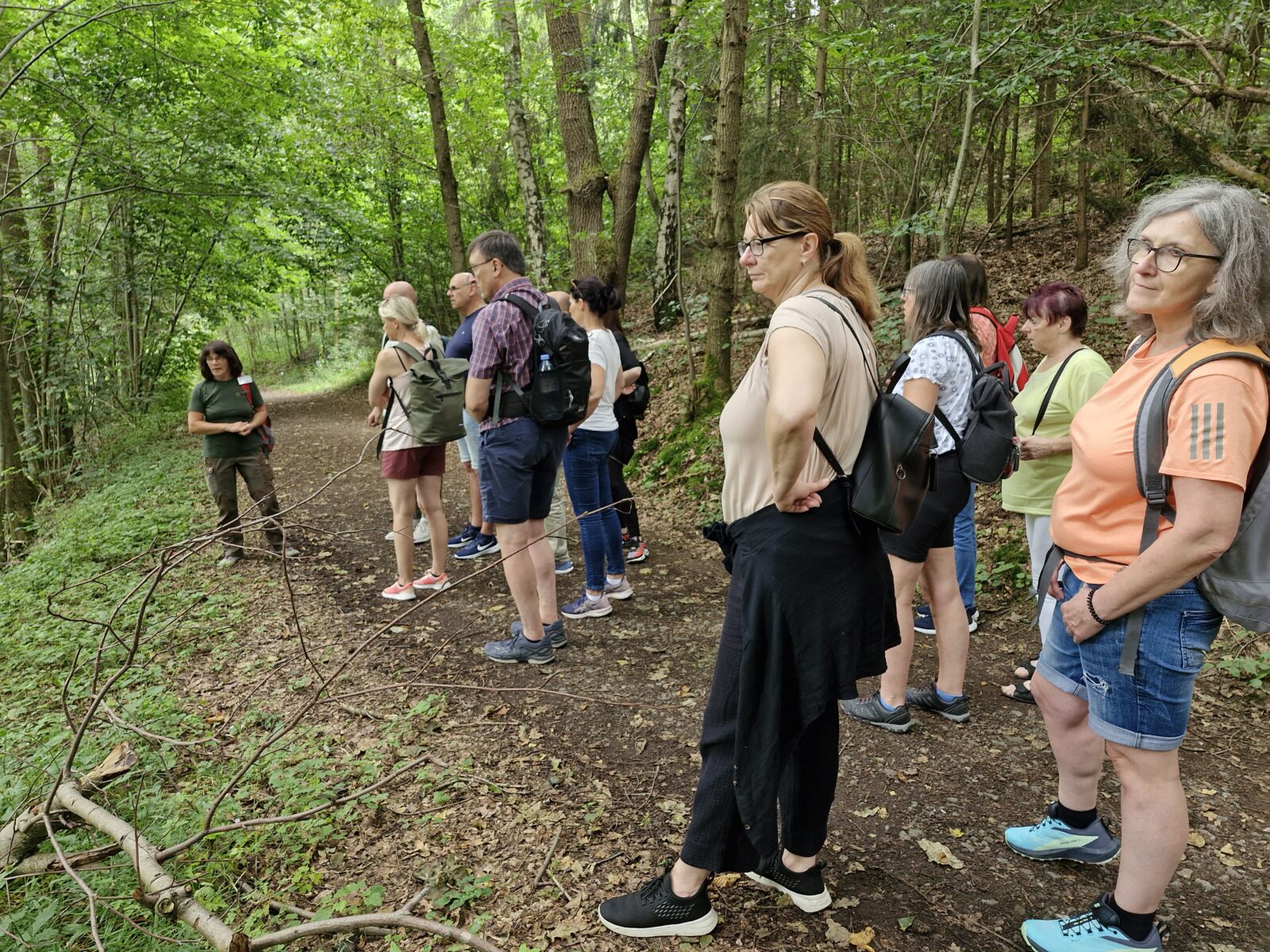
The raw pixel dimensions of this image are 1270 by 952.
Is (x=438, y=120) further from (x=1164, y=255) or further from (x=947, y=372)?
(x=1164, y=255)

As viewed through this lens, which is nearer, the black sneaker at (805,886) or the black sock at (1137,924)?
the black sock at (1137,924)

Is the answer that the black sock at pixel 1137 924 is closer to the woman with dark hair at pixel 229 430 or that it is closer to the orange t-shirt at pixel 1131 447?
the orange t-shirt at pixel 1131 447

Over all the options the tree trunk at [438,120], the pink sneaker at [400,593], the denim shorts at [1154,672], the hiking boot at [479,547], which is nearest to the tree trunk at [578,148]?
the tree trunk at [438,120]

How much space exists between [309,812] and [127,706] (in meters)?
2.61

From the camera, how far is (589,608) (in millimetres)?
4820

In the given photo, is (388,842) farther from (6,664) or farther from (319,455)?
(319,455)

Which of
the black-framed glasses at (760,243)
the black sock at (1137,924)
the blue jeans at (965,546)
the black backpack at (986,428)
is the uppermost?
the black-framed glasses at (760,243)

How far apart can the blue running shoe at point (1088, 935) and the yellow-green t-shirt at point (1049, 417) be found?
70.3 inches

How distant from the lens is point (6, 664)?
5016mm

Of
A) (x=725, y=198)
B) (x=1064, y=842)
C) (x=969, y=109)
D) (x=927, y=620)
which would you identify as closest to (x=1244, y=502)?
(x=1064, y=842)

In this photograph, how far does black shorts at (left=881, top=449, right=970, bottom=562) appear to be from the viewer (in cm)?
309

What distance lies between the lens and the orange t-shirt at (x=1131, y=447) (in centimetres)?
162

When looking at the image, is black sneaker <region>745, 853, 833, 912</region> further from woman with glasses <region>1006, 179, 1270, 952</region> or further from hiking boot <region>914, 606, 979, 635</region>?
hiking boot <region>914, 606, 979, 635</region>

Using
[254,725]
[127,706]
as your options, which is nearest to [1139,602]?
[254,725]
